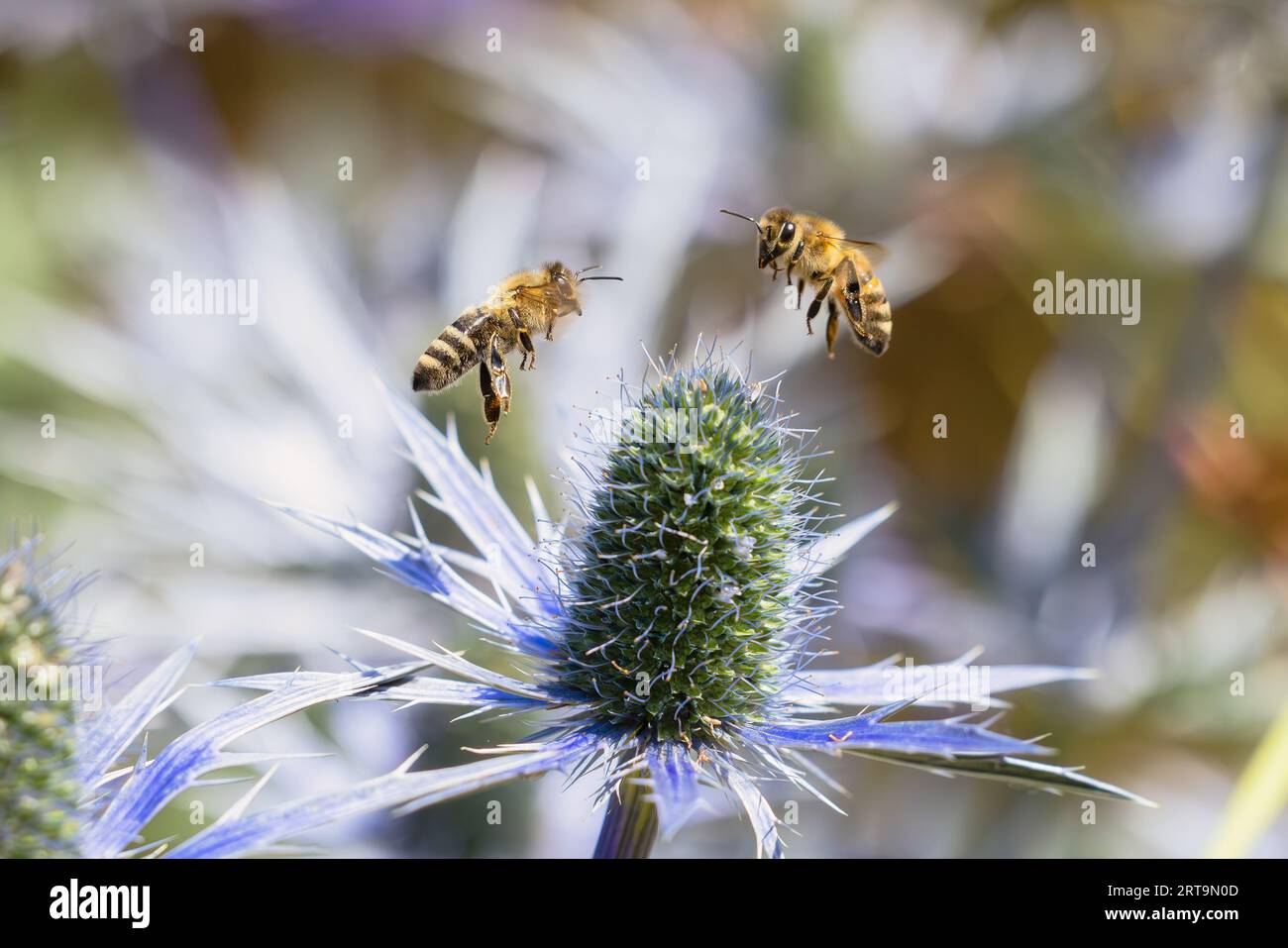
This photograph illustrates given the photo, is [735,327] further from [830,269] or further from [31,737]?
[31,737]

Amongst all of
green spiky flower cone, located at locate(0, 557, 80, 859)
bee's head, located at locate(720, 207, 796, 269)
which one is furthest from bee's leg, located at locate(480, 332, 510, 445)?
green spiky flower cone, located at locate(0, 557, 80, 859)

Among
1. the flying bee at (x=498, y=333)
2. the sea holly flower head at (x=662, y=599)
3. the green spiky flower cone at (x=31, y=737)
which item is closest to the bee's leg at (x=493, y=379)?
the flying bee at (x=498, y=333)

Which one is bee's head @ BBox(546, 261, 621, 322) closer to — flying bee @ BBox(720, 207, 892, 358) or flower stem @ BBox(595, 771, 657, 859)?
flying bee @ BBox(720, 207, 892, 358)

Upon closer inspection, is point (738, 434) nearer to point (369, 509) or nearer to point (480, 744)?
point (480, 744)

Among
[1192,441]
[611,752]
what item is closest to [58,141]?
[611,752]

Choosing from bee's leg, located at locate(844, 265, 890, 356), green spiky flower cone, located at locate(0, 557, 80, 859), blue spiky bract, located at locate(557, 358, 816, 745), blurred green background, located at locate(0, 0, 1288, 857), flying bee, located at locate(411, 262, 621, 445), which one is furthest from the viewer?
blurred green background, located at locate(0, 0, 1288, 857)

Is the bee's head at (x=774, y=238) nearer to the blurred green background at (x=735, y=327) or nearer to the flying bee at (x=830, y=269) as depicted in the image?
the flying bee at (x=830, y=269)
